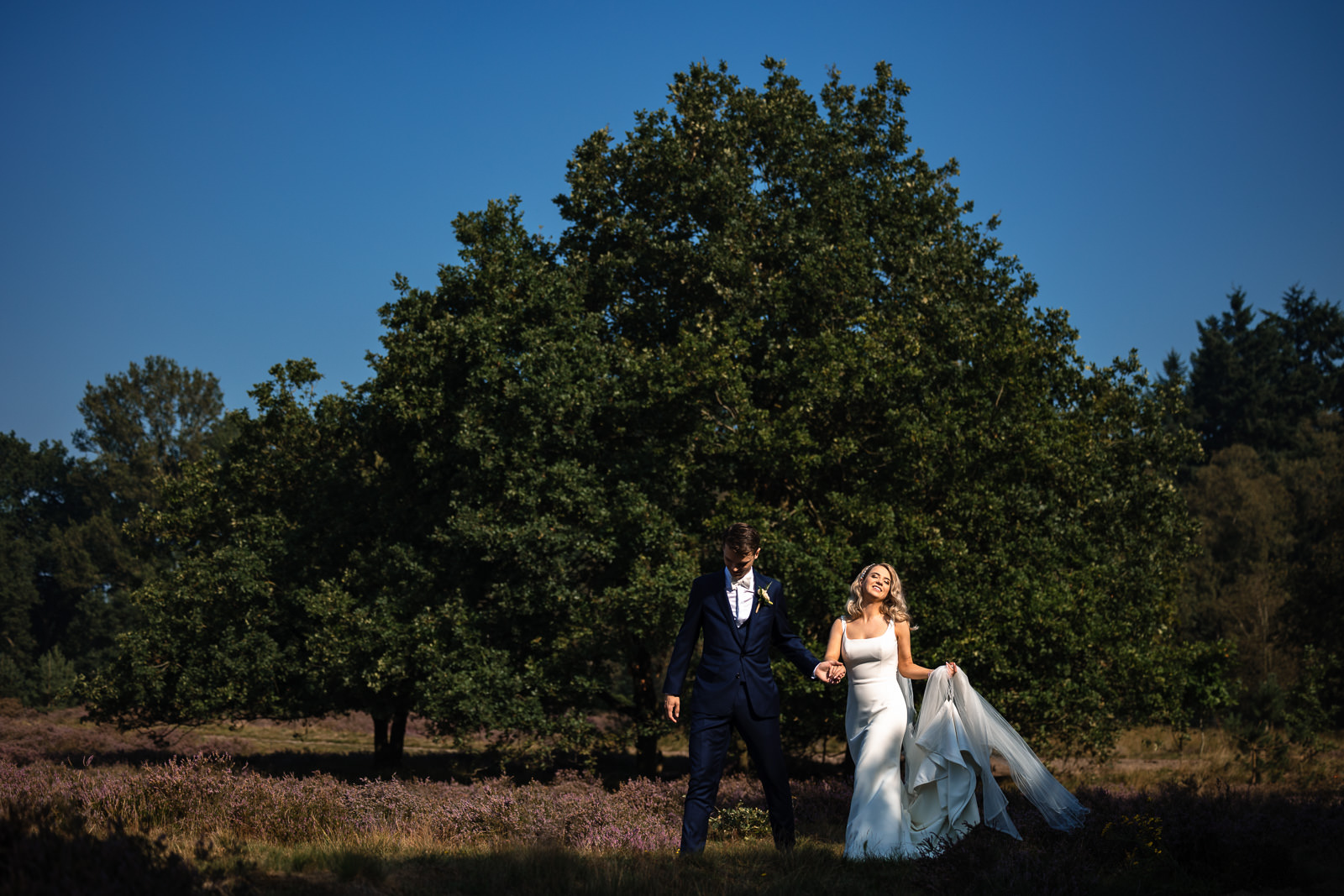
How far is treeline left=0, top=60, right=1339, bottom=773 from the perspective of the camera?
1528cm

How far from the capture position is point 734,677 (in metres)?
6.41

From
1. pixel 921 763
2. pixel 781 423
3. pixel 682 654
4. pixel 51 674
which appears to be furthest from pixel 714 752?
pixel 51 674

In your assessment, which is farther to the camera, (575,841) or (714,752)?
(575,841)

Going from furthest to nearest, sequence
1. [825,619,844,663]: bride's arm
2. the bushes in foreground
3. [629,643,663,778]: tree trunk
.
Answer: [629,643,663,778]: tree trunk → [825,619,844,663]: bride's arm → the bushes in foreground

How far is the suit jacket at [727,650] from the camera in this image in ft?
21.0

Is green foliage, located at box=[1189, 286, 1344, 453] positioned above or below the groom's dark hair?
above

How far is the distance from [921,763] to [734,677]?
205cm

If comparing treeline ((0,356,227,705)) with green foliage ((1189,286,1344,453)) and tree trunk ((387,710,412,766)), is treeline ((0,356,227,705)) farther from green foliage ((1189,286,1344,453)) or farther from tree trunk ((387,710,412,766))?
green foliage ((1189,286,1344,453))

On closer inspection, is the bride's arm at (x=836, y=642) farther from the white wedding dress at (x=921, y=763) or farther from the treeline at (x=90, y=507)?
the treeline at (x=90, y=507)

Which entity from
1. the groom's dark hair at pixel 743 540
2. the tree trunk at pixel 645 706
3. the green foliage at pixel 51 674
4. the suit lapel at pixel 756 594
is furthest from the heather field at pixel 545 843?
the green foliage at pixel 51 674

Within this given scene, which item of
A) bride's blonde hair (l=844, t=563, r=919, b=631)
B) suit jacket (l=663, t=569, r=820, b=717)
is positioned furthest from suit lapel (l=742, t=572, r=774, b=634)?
bride's blonde hair (l=844, t=563, r=919, b=631)

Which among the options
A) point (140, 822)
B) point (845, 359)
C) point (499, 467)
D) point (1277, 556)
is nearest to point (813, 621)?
point (845, 359)

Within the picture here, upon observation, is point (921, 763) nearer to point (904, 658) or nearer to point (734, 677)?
point (904, 658)

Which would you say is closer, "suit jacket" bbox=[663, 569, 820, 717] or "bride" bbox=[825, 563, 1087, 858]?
"suit jacket" bbox=[663, 569, 820, 717]
